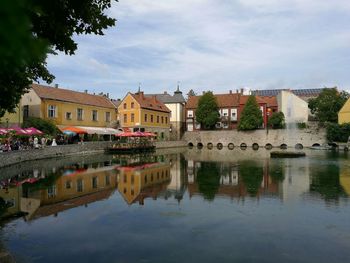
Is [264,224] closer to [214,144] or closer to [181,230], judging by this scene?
[181,230]

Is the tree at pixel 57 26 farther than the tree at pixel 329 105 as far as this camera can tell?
No

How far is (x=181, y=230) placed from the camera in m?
10.4

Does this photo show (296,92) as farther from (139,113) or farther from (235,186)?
(235,186)

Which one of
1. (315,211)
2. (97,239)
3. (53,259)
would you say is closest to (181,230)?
(97,239)

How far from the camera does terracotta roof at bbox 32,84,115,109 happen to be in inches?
1677

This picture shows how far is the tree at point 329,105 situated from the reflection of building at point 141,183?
151 ft

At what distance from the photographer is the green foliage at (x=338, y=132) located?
53.5 metres

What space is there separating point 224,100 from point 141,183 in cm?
5361

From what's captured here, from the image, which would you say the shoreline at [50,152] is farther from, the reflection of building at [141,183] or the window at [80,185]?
the reflection of building at [141,183]

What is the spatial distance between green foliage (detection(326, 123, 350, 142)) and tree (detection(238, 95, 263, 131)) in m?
11.8

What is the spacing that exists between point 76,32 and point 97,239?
17.6 feet

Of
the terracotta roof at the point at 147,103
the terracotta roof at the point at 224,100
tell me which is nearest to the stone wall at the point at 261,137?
the terracotta roof at the point at 224,100

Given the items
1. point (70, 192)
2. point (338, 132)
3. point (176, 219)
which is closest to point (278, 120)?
point (338, 132)

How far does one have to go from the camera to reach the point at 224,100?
233ft
